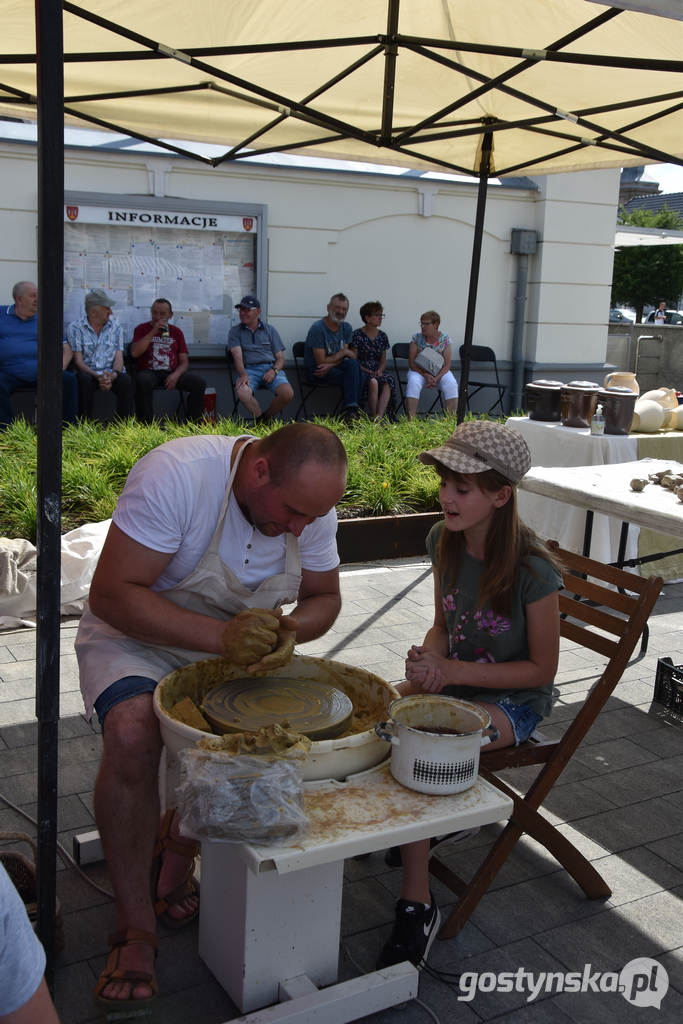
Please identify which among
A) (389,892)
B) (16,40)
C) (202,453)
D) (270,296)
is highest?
(16,40)

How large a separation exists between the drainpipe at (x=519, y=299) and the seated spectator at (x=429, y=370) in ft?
4.67

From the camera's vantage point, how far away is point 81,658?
2.30m

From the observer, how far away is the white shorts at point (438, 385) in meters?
9.44

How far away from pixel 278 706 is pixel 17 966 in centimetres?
96

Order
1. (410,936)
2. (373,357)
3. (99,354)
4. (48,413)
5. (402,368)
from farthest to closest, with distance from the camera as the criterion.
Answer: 1. (402,368)
2. (373,357)
3. (99,354)
4. (410,936)
5. (48,413)

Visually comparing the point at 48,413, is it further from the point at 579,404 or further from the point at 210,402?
the point at 210,402

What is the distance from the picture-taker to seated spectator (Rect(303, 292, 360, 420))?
30.0 feet

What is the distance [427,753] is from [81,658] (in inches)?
40.6

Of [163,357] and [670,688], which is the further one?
[163,357]

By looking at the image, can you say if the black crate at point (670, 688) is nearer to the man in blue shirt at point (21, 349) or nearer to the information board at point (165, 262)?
the man in blue shirt at point (21, 349)

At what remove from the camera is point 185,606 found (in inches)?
93.0

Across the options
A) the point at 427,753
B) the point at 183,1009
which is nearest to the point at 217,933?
the point at 183,1009

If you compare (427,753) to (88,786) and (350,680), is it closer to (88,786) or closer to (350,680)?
(350,680)

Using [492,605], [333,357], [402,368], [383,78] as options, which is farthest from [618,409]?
[402,368]
